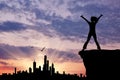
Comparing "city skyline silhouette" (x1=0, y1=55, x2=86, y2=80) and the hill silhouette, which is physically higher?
"city skyline silhouette" (x1=0, y1=55, x2=86, y2=80)

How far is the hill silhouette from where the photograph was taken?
26.5 feet

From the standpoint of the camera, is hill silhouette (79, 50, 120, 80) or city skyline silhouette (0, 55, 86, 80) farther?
city skyline silhouette (0, 55, 86, 80)

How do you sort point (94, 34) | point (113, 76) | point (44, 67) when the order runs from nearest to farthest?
point (113, 76) → point (94, 34) → point (44, 67)

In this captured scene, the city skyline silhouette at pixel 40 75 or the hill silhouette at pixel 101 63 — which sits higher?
the city skyline silhouette at pixel 40 75

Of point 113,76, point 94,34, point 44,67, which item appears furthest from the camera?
point 44,67

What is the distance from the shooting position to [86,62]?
8.29m

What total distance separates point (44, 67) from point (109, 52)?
2793cm

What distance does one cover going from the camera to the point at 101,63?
323 inches

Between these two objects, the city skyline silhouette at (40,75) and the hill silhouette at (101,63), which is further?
the city skyline silhouette at (40,75)

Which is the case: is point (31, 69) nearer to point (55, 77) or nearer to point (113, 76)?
point (55, 77)

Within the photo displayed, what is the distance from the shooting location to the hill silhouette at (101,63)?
8070 mm

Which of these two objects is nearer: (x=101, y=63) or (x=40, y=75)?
(x=101, y=63)

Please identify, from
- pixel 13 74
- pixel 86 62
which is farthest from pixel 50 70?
pixel 86 62

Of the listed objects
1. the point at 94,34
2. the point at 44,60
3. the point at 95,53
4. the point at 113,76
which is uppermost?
the point at 44,60
